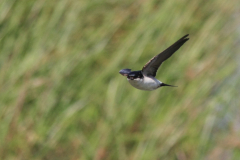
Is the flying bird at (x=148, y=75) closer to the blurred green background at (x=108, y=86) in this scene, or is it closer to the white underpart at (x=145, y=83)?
the white underpart at (x=145, y=83)

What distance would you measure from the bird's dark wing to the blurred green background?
1.33 metres

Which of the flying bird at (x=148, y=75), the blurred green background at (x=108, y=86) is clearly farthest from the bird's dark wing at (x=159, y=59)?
the blurred green background at (x=108, y=86)

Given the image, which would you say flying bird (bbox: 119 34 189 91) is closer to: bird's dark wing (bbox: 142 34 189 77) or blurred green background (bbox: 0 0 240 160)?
bird's dark wing (bbox: 142 34 189 77)

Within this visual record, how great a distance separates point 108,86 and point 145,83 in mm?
1455

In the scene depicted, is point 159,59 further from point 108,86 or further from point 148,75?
point 108,86

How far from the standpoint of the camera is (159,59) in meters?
1.00

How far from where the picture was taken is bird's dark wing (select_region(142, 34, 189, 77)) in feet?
2.98

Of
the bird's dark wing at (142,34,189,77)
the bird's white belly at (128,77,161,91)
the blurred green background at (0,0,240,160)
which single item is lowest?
the bird's white belly at (128,77,161,91)

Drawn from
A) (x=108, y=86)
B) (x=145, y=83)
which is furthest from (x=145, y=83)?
(x=108, y=86)

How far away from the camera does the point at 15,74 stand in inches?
92.1

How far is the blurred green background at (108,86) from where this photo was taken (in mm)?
2359

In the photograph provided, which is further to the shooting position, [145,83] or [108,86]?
[108,86]

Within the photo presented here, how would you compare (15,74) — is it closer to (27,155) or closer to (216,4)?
(27,155)

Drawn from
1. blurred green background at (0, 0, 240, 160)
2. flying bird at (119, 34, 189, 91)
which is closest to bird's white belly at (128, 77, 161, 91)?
flying bird at (119, 34, 189, 91)
